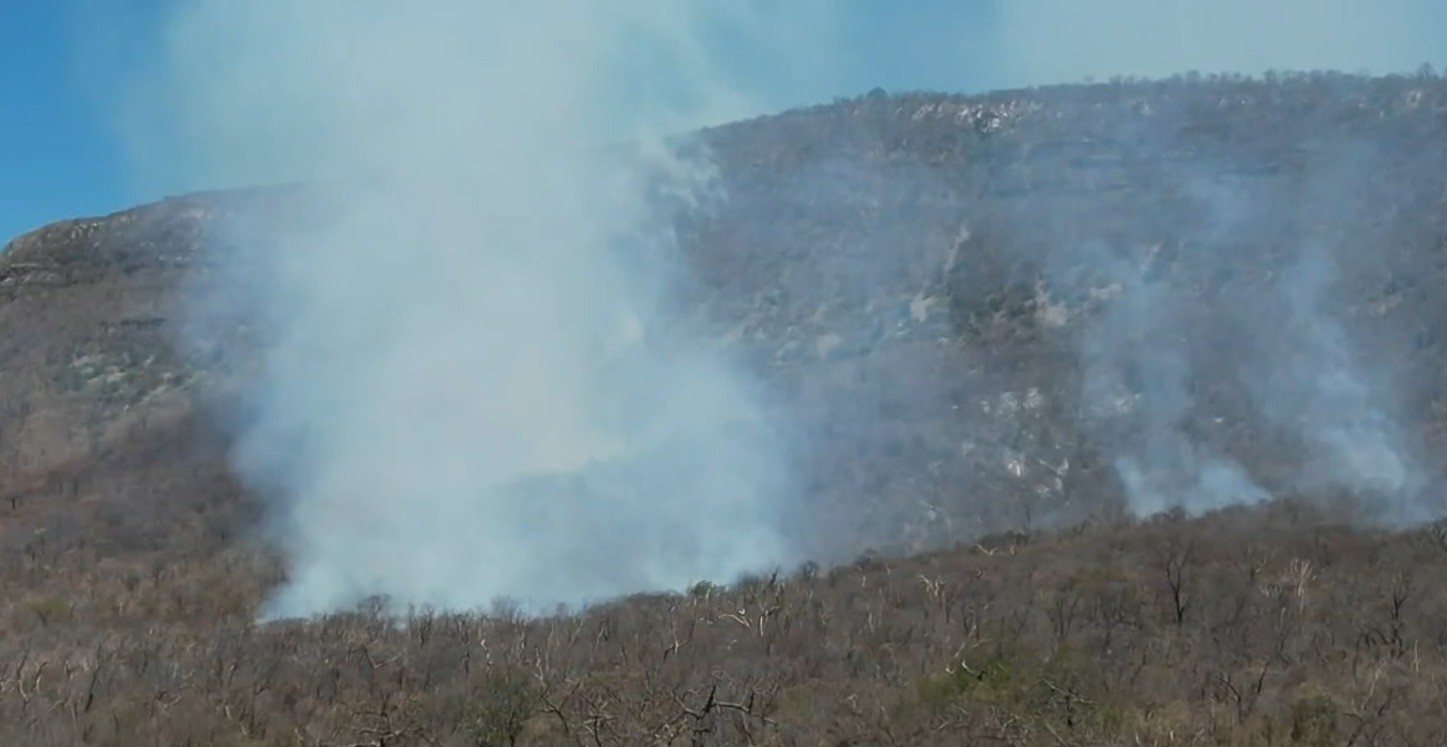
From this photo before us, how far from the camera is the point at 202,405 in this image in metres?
43.1

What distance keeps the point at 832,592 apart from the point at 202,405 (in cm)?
2988

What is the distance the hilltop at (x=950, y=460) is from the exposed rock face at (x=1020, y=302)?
0.49ft

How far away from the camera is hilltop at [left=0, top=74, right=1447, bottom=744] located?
1241cm

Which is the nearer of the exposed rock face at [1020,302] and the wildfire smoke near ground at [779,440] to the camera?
the wildfire smoke near ground at [779,440]

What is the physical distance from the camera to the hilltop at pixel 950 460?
489 inches

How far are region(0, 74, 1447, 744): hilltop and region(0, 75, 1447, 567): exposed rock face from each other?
150 mm

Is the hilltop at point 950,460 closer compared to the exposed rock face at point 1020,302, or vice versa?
the hilltop at point 950,460

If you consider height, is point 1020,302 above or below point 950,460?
above

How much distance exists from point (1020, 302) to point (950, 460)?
Answer: 1027 cm

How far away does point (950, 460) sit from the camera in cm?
3322

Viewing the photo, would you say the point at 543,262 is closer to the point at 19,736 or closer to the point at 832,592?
the point at 832,592

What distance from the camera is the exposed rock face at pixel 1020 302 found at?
32.3 meters

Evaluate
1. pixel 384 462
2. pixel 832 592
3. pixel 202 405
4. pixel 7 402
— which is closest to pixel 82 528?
pixel 384 462

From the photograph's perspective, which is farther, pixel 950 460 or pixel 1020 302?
pixel 1020 302
